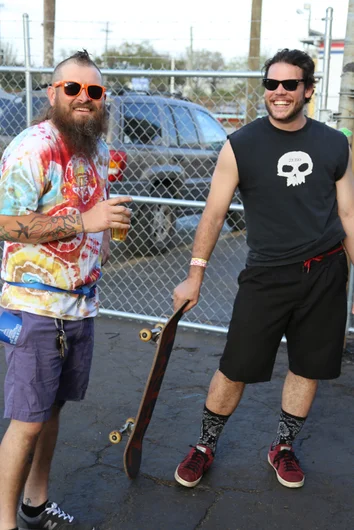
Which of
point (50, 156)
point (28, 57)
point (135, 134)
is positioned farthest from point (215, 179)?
point (135, 134)

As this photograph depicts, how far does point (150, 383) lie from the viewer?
3072 millimetres

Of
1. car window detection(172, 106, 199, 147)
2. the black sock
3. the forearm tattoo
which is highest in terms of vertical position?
the forearm tattoo

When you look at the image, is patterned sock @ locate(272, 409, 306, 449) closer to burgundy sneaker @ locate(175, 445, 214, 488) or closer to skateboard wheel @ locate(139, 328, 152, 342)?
burgundy sneaker @ locate(175, 445, 214, 488)

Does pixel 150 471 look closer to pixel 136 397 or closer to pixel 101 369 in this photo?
pixel 136 397

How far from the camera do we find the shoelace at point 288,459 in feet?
11.3

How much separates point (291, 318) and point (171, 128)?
5076 mm

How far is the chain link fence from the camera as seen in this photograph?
263 inches

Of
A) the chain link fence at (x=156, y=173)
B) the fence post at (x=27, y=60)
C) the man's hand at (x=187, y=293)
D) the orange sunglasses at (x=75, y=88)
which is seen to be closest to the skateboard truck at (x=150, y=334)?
the man's hand at (x=187, y=293)

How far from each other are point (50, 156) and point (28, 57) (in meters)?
3.68

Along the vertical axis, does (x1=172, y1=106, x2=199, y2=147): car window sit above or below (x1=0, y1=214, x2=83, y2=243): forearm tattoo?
below

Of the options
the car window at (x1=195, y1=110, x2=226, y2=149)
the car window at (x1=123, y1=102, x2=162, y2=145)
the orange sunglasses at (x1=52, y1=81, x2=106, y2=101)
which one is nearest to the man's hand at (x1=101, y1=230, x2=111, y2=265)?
the orange sunglasses at (x1=52, y1=81, x2=106, y2=101)

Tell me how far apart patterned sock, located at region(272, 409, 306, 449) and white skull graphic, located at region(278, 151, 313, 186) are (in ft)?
4.11

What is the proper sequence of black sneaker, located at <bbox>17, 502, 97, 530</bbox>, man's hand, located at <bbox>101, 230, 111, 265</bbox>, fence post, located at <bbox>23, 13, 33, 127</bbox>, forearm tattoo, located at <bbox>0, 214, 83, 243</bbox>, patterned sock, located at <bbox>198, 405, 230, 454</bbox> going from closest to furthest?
forearm tattoo, located at <bbox>0, 214, 83, 243</bbox>
black sneaker, located at <bbox>17, 502, 97, 530</bbox>
man's hand, located at <bbox>101, 230, 111, 265</bbox>
patterned sock, located at <bbox>198, 405, 230, 454</bbox>
fence post, located at <bbox>23, 13, 33, 127</bbox>

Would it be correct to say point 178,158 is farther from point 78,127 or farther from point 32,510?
point 32,510
